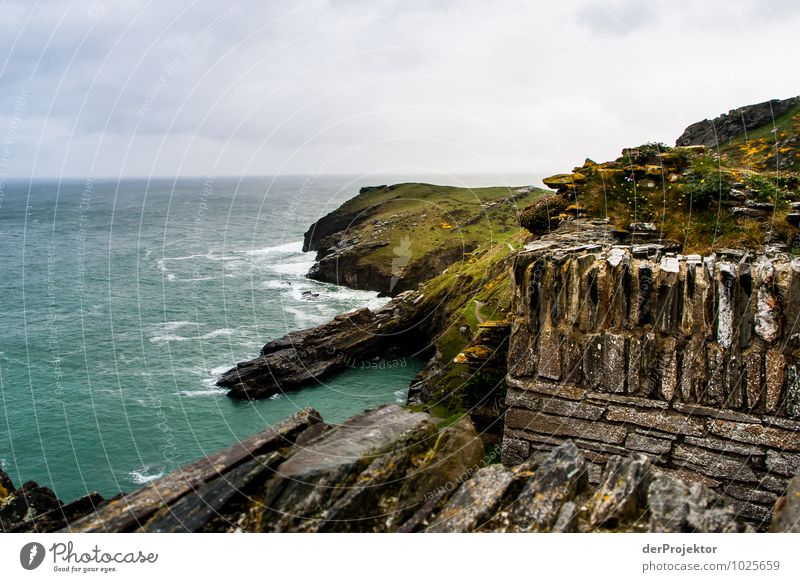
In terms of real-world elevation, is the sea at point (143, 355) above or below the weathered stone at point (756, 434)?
below

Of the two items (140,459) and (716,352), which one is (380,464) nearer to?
(716,352)

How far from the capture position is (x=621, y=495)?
9.53 metres

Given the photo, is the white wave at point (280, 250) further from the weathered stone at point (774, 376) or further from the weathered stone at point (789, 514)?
the weathered stone at point (789, 514)

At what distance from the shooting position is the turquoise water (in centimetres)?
4294

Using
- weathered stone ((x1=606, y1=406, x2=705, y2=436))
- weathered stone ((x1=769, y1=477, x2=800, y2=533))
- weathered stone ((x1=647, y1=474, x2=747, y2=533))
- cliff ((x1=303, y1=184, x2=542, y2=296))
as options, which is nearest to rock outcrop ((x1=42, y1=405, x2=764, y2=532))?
weathered stone ((x1=647, y1=474, x2=747, y2=533))

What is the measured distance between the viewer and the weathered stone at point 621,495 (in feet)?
30.8

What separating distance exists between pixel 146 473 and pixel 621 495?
121ft

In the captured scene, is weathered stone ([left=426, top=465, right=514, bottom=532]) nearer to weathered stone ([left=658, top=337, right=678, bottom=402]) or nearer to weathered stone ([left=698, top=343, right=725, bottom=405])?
weathered stone ([left=658, top=337, right=678, bottom=402])

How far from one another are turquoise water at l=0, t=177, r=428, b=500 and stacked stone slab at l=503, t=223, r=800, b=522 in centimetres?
1363

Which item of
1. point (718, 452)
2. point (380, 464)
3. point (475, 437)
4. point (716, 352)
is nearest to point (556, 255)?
point (716, 352)

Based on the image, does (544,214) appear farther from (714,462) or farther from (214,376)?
Answer: (214,376)

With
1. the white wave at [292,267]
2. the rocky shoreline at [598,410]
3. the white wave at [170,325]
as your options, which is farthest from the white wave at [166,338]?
the rocky shoreline at [598,410]

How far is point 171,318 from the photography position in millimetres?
71438

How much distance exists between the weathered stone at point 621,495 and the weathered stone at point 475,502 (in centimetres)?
141
